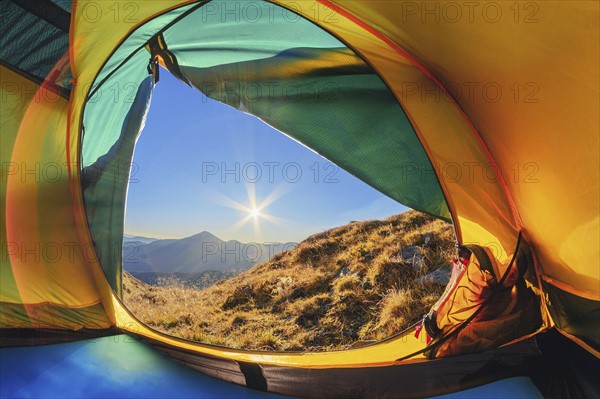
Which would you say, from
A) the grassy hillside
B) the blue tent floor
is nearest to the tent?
the blue tent floor

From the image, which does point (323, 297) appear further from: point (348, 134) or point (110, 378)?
point (110, 378)

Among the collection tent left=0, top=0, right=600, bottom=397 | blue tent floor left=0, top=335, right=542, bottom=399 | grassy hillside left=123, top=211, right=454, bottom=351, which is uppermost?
tent left=0, top=0, right=600, bottom=397

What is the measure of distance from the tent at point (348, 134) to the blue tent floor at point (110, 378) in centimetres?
5

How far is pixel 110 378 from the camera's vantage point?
1.32 meters

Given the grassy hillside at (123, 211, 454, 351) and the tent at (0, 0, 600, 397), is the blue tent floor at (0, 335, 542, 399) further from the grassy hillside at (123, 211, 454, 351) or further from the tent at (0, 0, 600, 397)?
the grassy hillside at (123, 211, 454, 351)

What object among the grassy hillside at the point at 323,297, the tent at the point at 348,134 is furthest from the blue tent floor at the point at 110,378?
the grassy hillside at the point at 323,297

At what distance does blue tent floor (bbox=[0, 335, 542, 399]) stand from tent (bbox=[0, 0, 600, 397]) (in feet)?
0.15

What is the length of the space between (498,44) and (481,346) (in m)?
0.89

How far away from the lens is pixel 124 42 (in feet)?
5.41

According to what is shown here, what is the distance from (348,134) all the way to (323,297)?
2.81 metres

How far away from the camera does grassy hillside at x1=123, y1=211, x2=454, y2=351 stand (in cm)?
336

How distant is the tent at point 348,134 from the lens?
1.02m

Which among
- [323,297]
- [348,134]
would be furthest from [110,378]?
[323,297]

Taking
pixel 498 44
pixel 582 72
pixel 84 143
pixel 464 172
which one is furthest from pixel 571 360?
pixel 84 143
